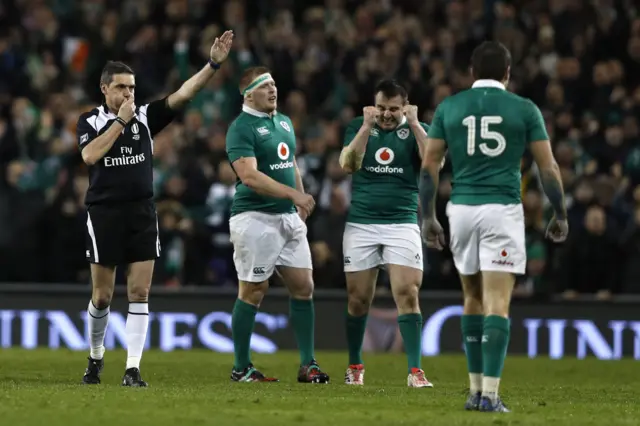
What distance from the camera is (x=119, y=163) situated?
10812 mm

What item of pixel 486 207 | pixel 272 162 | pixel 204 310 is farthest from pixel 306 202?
pixel 204 310

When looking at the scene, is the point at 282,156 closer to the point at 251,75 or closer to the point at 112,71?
the point at 251,75

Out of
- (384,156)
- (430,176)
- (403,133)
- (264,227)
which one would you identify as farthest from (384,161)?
(430,176)

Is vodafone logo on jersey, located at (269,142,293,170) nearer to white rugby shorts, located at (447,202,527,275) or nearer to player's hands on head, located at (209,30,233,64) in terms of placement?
player's hands on head, located at (209,30,233,64)

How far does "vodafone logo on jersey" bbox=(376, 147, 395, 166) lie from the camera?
1169 cm

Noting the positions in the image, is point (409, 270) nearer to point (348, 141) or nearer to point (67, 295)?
point (348, 141)

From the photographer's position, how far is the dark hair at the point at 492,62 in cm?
878

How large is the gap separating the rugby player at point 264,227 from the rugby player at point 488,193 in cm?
284

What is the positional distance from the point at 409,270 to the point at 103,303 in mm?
2485

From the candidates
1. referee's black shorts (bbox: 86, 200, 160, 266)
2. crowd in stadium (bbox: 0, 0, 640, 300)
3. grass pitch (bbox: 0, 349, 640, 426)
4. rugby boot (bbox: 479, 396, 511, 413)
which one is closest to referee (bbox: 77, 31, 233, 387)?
referee's black shorts (bbox: 86, 200, 160, 266)

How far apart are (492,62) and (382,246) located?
10.5 feet

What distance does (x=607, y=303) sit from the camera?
17.1 meters

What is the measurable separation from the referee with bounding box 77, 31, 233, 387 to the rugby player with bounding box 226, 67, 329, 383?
77cm

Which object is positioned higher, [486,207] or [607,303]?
[486,207]
